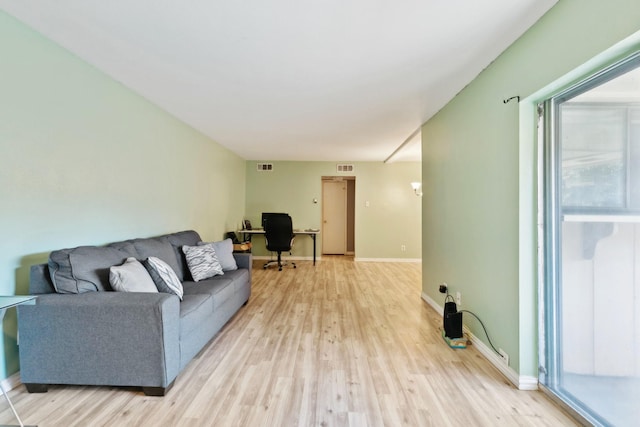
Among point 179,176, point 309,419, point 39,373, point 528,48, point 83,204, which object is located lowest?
point 309,419

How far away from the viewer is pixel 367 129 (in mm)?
3943

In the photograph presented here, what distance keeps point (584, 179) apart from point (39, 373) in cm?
337

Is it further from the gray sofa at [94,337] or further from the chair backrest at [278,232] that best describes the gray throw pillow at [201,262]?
the chair backrest at [278,232]

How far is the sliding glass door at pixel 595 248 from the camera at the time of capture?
1371 millimetres

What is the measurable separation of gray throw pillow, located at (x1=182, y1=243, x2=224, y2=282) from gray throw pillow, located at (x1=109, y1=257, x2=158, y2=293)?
29.9 inches

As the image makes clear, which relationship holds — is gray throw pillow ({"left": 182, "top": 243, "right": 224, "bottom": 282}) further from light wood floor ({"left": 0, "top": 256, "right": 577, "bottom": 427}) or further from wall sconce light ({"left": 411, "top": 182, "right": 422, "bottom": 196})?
wall sconce light ({"left": 411, "top": 182, "right": 422, "bottom": 196})

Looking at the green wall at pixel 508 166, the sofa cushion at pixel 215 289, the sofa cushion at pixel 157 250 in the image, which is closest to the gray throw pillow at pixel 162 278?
the sofa cushion at pixel 215 289

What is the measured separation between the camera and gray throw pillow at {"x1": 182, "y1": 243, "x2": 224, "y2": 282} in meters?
2.88

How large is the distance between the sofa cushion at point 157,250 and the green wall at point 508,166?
2.78 m

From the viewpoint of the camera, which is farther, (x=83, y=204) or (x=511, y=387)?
(x=83, y=204)

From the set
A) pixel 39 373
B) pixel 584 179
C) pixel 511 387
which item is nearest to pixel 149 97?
pixel 39 373

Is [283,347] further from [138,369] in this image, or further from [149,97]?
[149,97]

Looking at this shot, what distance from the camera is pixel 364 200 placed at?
21.5ft

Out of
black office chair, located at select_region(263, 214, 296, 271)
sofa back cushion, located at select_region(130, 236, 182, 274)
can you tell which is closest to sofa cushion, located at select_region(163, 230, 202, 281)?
sofa back cushion, located at select_region(130, 236, 182, 274)
